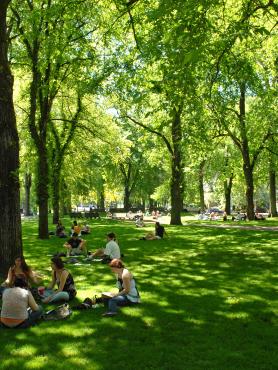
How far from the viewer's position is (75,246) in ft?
58.2

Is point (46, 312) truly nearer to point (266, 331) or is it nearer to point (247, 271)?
point (266, 331)

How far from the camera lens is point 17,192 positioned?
1264 centimetres

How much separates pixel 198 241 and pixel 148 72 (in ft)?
27.5

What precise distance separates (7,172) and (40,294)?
3652 mm

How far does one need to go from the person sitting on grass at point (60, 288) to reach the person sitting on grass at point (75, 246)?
271 inches

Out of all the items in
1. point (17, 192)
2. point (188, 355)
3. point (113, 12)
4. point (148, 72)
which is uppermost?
point (113, 12)

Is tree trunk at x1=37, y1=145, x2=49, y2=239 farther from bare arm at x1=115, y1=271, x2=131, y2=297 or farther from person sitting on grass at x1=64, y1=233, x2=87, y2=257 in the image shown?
bare arm at x1=115, y1=271, x2=131, y2=297

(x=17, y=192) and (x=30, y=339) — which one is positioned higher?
(x=17, y=192)

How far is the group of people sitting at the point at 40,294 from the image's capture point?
27.1 ft

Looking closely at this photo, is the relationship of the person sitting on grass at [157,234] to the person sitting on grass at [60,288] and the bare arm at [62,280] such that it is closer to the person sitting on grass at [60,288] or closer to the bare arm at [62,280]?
the person sitting on grass at [60,288]

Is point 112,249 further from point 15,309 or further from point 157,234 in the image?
point 157,234

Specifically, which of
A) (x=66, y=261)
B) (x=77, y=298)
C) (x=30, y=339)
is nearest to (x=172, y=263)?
(x=66, y=261)

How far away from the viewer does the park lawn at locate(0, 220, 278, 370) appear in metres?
6.59

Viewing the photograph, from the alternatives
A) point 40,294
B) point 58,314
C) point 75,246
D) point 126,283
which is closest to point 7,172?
point 40,294
